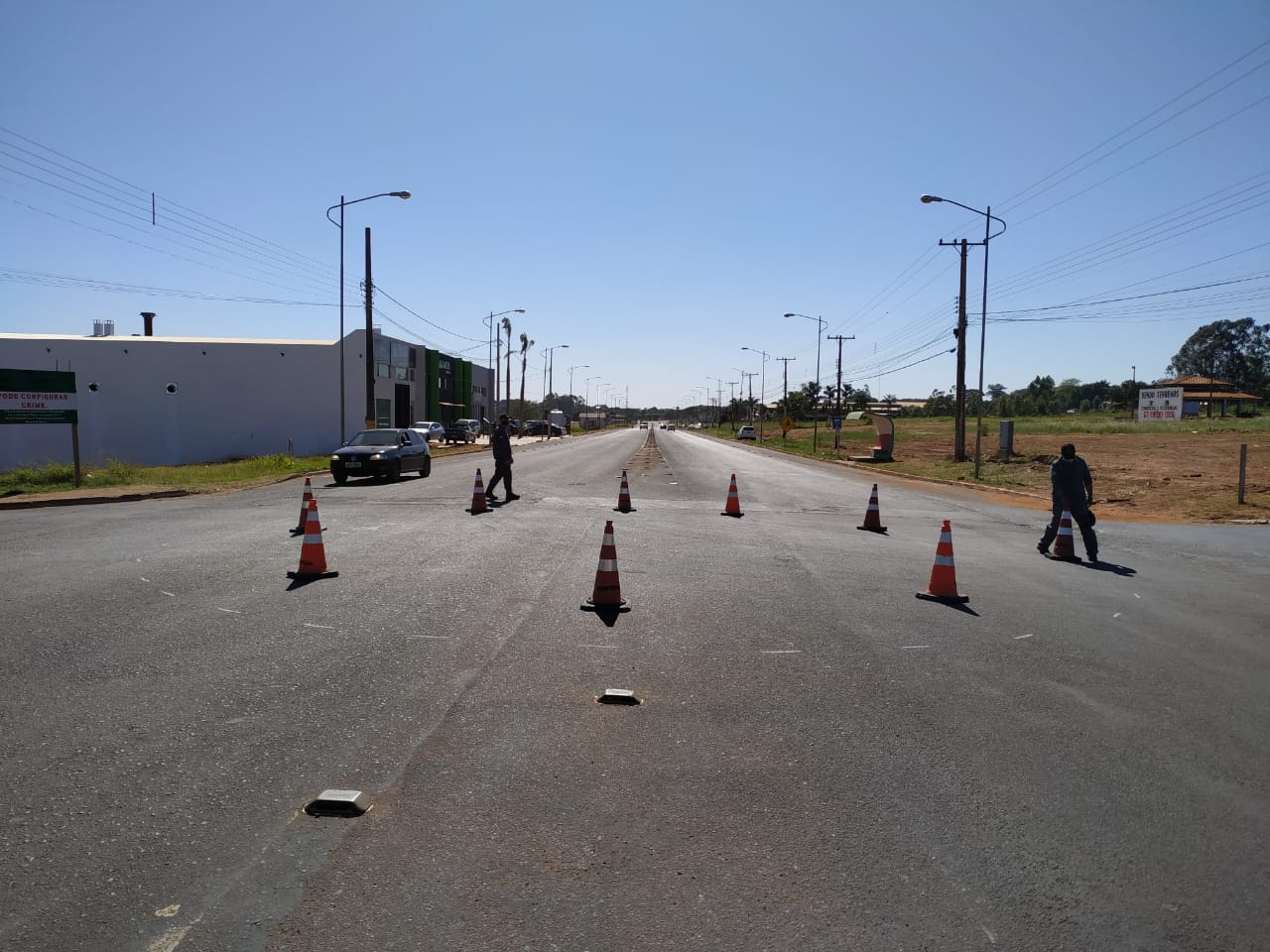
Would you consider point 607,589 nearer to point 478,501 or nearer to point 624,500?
point 478,501

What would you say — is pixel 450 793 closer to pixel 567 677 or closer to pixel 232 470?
pixel 567 677

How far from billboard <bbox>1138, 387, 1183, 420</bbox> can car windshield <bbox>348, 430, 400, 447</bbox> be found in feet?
258

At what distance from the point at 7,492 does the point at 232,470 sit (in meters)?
9.88

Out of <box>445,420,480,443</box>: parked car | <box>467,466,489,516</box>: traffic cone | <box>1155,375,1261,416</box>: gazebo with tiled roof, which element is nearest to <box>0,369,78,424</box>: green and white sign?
<box>467,466,489,516</box>: traffic cone

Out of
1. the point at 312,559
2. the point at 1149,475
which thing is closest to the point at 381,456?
the point at 312,559

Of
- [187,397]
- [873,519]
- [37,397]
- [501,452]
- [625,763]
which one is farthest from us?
[187,397]

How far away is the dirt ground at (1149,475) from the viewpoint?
69.6 ft

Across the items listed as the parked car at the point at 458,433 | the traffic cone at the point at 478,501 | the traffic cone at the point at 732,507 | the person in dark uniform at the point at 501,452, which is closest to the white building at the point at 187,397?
the parked car at the point at 458,433

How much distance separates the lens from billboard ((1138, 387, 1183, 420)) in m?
82.5

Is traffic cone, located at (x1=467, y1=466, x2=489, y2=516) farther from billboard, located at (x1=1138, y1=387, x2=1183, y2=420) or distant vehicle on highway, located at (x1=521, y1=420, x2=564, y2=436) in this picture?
billboard, located at (x1=1138, y1=387, x2=1183, y2=420)

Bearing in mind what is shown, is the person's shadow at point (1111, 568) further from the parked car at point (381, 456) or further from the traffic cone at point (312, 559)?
the parked car at point (381, 456)

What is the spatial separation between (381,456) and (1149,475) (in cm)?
2477

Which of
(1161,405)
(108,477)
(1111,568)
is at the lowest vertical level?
(1111,568)

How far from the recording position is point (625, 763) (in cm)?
457
